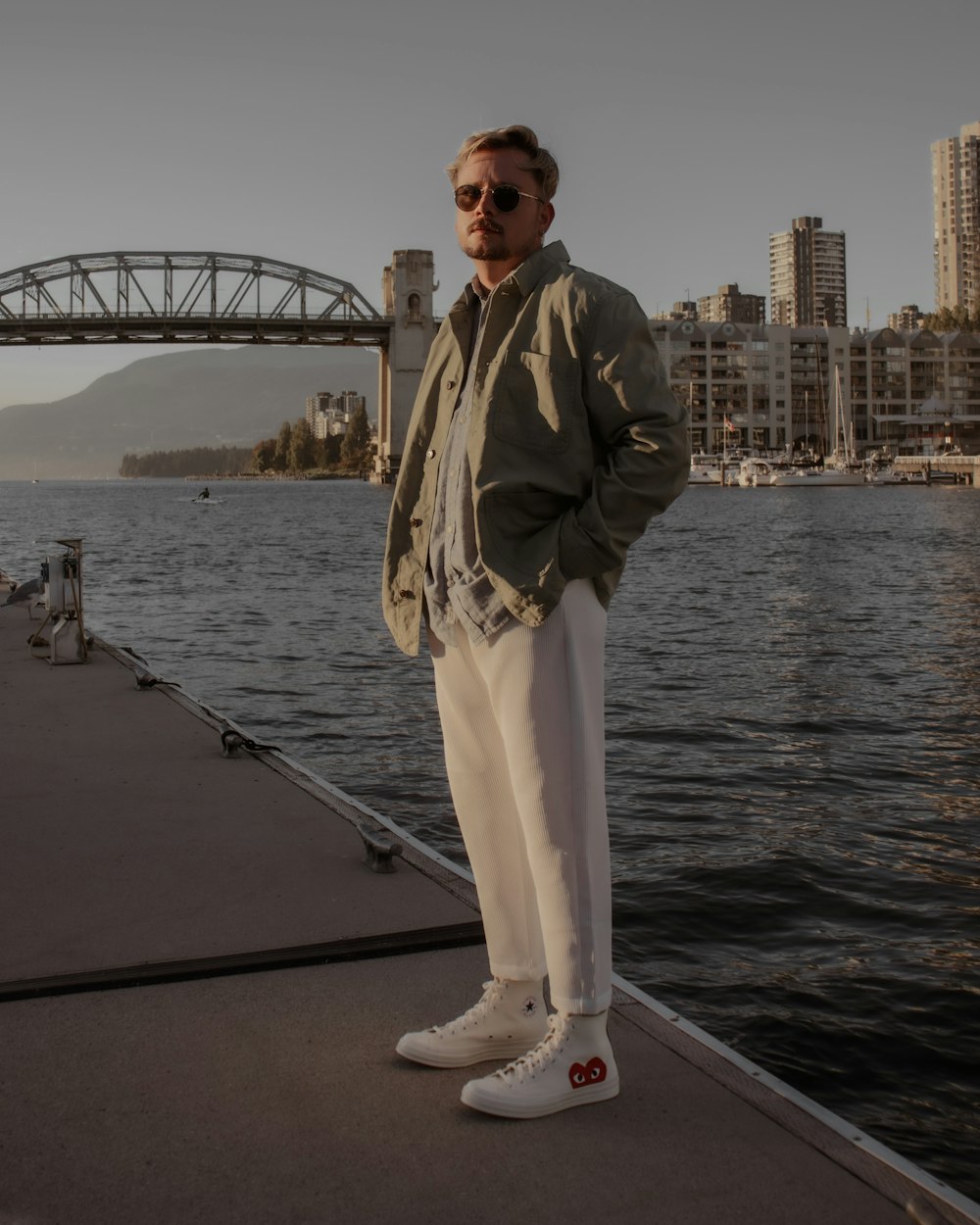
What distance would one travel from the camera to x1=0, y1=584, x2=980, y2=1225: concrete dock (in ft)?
7.17

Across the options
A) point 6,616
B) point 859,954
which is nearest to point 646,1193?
point 859,954

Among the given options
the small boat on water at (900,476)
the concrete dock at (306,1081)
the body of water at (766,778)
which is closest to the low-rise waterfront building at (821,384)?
the small boat on water at (900,476)

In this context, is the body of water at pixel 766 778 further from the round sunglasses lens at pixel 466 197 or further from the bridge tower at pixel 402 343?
the bridge tower at pixel 402 343

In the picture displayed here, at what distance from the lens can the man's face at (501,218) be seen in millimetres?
2617

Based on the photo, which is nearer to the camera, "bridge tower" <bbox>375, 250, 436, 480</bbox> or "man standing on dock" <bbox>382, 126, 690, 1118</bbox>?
"man standing on dock" <bbox>382, 126, 690, 1118</bbox>

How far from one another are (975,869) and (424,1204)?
454 cm

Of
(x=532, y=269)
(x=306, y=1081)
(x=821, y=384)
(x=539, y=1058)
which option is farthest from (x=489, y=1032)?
(x=821, y=384)

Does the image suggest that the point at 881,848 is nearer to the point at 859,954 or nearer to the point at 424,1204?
the point at 859,954

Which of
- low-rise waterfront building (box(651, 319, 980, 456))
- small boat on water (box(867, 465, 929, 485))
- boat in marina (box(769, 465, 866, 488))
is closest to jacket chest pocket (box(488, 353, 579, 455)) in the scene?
boat in marina (box(769, 465, 866, 488))

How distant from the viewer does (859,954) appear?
499 centimetres

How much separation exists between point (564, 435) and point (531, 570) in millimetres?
257

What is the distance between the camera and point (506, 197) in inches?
103

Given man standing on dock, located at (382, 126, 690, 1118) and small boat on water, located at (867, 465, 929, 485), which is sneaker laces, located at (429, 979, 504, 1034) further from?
small boat on water, located at (867, 465, 929, 485)

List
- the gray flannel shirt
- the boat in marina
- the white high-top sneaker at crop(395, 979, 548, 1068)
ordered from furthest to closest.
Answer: the boat in marina
the white high-top sneaker at crop(395, 979, 548, 1068)
the gray flannel shirt
